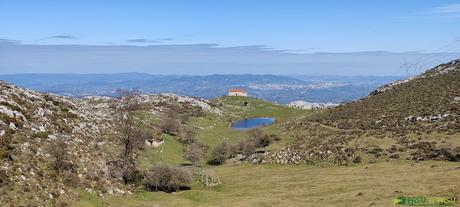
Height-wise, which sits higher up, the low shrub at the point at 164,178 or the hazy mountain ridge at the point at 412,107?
the hazy mountain ridge at the point at 412,107

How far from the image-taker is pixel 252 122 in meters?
156

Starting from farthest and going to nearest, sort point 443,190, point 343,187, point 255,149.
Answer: point 255,149 → point 343,187 → point 443,190

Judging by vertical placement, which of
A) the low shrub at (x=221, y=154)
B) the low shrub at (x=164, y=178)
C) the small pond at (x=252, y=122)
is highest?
the low shrub at (x=164, y=178)

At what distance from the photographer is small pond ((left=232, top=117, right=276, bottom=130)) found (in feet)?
465

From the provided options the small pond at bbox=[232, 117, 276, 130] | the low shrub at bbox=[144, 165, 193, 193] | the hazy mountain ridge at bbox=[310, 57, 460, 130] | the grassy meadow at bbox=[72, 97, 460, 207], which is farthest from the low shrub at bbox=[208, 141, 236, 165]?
the small pond at bbox=[232, 117, 276, 130]

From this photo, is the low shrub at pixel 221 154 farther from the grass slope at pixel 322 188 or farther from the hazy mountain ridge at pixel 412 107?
the hazy mountain ridge at pixel 412 107

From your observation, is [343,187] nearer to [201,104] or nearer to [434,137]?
[434,137]

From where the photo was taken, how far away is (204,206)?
5091 centimetres

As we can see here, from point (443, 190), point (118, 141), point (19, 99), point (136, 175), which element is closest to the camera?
point (443, 190)

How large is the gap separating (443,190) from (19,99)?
56.9 meters

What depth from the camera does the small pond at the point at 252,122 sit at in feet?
465

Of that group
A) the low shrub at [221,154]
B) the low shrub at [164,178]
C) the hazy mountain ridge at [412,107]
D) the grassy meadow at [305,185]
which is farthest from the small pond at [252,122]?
the low shrub at [164,178]

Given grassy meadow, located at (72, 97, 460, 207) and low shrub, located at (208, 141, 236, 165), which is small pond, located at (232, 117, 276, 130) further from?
grassy meadow, located at (72, 97, 460, 207)

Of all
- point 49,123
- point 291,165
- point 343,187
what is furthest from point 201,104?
point 343,187
